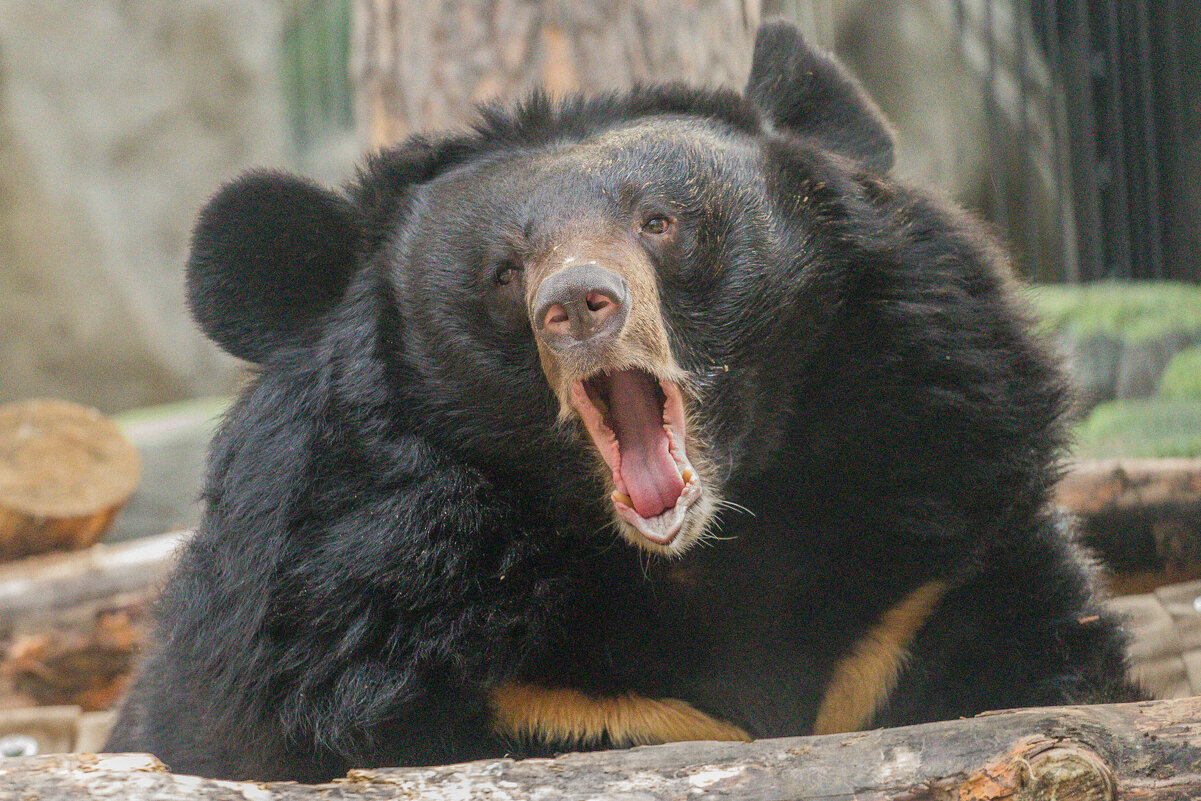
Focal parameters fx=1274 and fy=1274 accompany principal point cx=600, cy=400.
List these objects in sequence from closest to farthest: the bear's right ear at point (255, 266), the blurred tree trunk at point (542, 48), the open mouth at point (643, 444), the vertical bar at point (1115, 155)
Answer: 1. the open mouth at point (643, 444)
2. the bear's right ear at point (255, 266)
3. the blurred tree trunk at point (542, 48)
4. the vertical bar at point (1115, 155)

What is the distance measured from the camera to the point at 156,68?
1552cm

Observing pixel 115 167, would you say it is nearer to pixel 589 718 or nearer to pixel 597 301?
pixel 589 718

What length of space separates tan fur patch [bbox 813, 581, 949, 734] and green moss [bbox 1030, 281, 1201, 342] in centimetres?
575

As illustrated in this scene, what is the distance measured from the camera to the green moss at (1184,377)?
770 cm

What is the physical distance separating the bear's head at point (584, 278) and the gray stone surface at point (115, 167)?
11.5 meters

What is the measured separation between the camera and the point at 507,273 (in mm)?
2900

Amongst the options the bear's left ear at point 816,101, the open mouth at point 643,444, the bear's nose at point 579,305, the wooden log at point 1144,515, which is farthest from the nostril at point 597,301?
the wooden log at point 1144,515

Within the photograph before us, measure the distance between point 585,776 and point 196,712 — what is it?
5.05 feet

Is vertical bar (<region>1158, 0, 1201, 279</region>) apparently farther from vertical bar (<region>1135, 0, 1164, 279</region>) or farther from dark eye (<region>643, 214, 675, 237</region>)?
dark eye (<region>643, 214, 675, 237</region>)

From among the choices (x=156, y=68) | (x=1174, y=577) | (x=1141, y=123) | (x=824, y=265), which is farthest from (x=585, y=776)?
(x=156, y=68)

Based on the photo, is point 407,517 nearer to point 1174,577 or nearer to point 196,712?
point 196,712

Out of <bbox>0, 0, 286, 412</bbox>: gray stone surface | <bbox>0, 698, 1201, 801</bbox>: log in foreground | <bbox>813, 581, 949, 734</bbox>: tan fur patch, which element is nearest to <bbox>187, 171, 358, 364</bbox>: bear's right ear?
<bbox>0, 698, 1201, 801</bbox>: log in foreground

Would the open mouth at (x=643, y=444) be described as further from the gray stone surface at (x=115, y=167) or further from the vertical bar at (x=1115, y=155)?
the gray stone surface at (x=115, y=167)

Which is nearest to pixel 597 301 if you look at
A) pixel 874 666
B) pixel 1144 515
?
pixel 874 666
